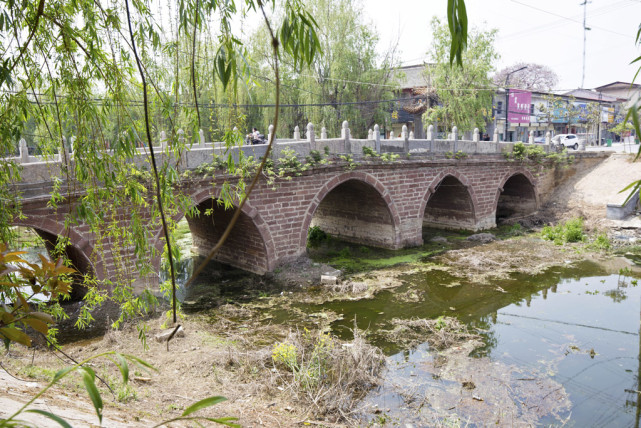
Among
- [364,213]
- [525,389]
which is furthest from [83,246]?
[364,213]

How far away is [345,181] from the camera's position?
45.7 ft

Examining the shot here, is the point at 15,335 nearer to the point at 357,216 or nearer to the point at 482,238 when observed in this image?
the point at 357,216

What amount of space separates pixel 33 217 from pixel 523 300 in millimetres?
9983

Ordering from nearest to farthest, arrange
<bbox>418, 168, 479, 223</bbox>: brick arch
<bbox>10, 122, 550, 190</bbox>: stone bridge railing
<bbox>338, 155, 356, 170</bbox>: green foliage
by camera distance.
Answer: <bbox>10, 122, 550, 190</bbox>: stone bridge railing → <bbox>338, 155, 356, 170</bbox>: green foliage → <bbox>418, 168, 479, 223</bbox>: brick arch

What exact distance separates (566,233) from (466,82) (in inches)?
373

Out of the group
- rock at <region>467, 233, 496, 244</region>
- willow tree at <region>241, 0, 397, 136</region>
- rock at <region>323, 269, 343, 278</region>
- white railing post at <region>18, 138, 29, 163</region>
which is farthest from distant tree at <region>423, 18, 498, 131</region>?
white railing post at <region>18, 138, 29, 163</region>

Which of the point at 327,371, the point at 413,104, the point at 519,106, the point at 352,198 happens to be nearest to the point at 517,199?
the point at 352,198

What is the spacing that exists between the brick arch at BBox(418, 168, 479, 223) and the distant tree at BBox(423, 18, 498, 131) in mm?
5818

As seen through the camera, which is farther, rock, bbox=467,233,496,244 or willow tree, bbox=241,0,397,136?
willow tree, bbox=241,0,397,136

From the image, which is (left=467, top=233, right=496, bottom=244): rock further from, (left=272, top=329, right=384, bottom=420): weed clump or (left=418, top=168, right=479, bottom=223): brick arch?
(left=272, top=329, right=384, bottom=420): weed clump

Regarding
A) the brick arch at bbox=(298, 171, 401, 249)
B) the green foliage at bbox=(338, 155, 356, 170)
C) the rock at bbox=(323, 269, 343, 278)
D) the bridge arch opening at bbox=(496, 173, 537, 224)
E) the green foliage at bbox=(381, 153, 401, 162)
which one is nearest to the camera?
the rock at bbox=(323, 269, 343, 278)

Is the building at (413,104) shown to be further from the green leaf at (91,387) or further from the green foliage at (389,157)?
the green leaf at (91,387)

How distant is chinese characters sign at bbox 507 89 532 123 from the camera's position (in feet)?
105

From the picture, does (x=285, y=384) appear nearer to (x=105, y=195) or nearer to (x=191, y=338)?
(x=191, y=338)
